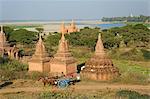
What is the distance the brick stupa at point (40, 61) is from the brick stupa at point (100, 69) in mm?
3601

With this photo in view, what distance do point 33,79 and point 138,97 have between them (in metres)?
11.3

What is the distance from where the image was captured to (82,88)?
2828 centimetres

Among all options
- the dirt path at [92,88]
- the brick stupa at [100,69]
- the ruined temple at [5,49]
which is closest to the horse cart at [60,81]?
the dirt path at [92,88]

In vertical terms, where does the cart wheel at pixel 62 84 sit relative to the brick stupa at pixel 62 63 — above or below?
below

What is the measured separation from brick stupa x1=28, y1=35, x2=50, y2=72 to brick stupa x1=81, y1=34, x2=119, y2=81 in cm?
360

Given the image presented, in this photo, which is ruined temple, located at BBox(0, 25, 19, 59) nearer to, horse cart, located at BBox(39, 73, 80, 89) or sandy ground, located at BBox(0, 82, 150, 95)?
horse cart, located at BBox(39, 73, 80, 89)

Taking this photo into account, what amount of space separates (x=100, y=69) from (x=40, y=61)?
5536 millimetres

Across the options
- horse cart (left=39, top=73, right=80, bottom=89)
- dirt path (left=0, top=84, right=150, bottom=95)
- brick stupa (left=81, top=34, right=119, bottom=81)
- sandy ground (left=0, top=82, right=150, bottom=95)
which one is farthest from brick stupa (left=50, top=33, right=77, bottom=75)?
dirt path (left=0, top=84, right=150, bottom=95)

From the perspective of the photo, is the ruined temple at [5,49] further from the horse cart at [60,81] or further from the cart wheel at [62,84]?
the cart wheel at [62,84]

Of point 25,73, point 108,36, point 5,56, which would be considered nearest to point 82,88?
point 25,73

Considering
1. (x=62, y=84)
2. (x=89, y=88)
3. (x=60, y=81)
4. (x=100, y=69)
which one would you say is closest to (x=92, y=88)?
(x=89, y=88)

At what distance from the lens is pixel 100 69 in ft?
102

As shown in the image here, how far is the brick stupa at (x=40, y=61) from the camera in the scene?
3266cm

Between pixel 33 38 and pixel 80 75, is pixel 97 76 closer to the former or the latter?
pixel 80 75
